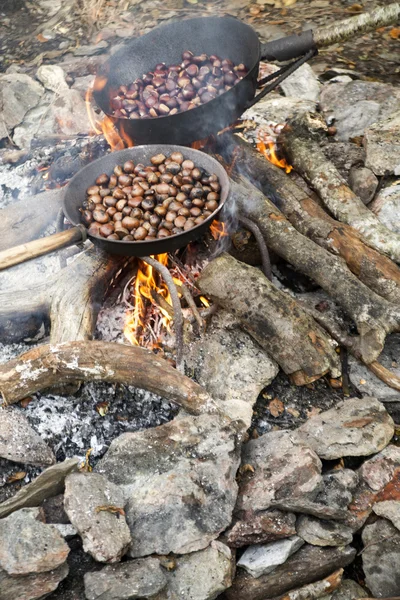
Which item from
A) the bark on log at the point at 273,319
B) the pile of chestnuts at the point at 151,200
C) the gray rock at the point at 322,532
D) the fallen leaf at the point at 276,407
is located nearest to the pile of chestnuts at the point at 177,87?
the pile of chestnuts at the point at 151,200

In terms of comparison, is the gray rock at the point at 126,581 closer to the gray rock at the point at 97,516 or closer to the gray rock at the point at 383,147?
the gray rock at the point at 97,516

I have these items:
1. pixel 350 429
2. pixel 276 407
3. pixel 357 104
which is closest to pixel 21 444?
pixel 276 407

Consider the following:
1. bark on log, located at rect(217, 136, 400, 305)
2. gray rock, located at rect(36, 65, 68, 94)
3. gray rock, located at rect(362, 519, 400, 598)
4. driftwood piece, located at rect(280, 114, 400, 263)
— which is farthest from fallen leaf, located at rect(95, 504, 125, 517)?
gray rock, located at rect(36, 65, 68, 94)

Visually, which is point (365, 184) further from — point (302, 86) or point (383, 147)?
point (302, 86)

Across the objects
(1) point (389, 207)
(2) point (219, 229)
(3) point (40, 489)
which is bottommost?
(3) point (40, 489)

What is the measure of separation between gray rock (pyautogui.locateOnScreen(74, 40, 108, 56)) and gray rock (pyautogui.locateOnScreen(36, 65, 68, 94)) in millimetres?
860

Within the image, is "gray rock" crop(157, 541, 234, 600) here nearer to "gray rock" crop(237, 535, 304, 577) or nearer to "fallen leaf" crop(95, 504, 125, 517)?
"gray rock" crop(237, 535, 304, 577)

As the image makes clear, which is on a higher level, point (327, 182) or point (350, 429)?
point (327, 182)

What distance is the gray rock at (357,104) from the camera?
4.96 meters

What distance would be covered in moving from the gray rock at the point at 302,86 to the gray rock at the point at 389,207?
1614 millimetres

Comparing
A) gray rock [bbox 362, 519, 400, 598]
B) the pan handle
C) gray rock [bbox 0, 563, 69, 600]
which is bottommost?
gray rock [bbox 362, 519, 400, 598]

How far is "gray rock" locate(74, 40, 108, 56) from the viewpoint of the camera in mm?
6426

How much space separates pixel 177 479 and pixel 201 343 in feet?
3.33

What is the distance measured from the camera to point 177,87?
398 centimetres
